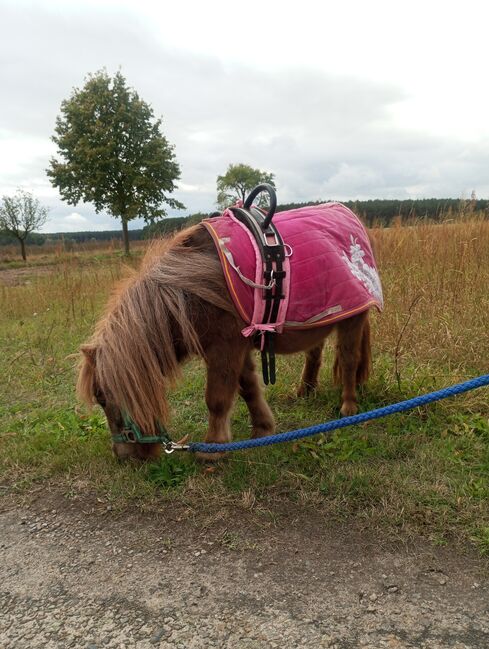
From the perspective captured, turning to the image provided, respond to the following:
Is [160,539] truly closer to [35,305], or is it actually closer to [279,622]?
[279,622]

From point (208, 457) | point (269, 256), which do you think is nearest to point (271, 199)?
point (269, 256)

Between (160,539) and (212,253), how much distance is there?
4.82 feet

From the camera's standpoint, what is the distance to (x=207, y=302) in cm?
236

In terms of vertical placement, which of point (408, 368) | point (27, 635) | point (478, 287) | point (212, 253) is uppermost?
point (212, 253)

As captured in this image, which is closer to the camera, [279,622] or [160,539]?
[279,622]

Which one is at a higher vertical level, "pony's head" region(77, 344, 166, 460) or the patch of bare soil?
the patch of bare soil

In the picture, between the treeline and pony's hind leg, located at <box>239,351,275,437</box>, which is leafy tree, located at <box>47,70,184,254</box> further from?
pony's hind leg, located at <box>239,351,275,437</box>

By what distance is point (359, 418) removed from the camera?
2.00 m

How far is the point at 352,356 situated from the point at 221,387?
3.76ft

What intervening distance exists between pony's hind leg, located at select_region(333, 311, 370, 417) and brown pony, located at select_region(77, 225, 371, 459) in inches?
22.3

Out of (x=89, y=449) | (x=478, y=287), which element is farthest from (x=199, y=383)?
(x=478, y=287)

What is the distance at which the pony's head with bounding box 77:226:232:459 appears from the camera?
225cm

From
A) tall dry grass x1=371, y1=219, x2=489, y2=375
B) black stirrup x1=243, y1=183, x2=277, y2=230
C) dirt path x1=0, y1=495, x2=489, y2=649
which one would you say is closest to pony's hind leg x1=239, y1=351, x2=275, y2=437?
dirt path x1=0, y1=495, x2=489, y2=649

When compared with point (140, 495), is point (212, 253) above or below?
above
